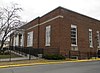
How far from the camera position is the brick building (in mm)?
26469

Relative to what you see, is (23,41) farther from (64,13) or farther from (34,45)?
(64,13)

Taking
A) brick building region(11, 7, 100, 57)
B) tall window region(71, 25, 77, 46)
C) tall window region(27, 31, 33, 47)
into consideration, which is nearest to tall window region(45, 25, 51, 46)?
brick building region(11, 7, 100, 57)

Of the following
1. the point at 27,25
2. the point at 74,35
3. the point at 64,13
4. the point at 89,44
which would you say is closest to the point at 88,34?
the point at 89,44

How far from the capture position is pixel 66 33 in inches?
1056

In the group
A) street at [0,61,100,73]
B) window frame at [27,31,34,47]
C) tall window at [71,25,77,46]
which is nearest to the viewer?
street at [0,61,100,73]

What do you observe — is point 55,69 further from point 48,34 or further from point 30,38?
point 30,38

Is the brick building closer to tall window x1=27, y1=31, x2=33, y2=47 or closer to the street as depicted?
tall window x1=27, y1=31, x2=33, y2=47

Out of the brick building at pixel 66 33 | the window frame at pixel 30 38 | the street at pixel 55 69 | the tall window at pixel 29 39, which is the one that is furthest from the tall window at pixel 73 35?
the street at pixel 55 69

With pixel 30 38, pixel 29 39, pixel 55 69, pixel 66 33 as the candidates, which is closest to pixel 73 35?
pixel 66 33

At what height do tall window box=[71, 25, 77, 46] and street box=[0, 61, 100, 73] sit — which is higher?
tall window box=[71, 25, 77, 46]

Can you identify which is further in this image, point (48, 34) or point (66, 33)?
point (48, 34)

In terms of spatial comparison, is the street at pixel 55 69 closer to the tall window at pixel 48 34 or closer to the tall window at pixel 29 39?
the tall window at pixel 48 34

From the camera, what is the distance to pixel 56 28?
26859 millimetres

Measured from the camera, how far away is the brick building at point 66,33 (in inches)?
1042
